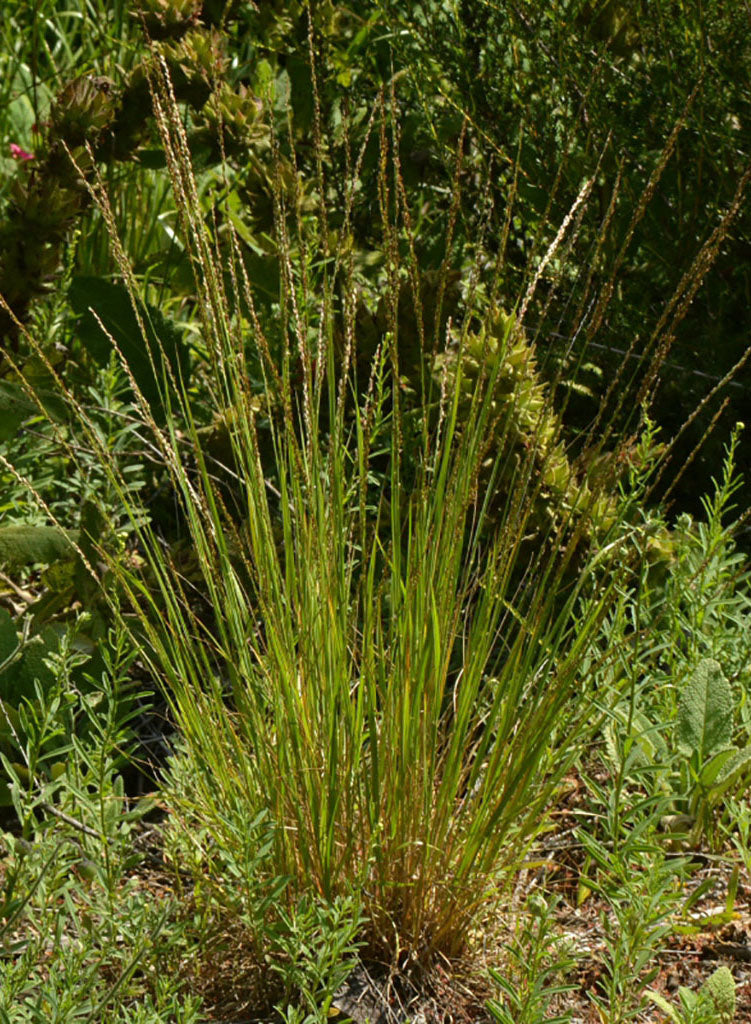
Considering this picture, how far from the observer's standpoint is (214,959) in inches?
67.0

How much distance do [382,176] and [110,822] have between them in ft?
3.14

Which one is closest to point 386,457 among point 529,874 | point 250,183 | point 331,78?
point 250,183

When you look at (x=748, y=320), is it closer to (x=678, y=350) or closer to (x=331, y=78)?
(x=678, y=350)

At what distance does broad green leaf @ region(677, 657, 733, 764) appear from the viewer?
204 cm

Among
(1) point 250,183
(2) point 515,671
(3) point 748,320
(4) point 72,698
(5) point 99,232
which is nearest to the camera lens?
(4) point 72,698

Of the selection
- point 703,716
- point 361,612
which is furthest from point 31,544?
point 703,716

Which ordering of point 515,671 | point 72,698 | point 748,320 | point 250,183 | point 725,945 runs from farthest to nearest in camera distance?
point 748,320
point 250,183
point 725,945
point 515,671
point 72,698

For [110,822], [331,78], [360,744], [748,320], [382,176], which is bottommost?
[110,822]

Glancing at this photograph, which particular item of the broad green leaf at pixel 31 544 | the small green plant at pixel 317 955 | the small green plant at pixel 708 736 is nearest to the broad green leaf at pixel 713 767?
the small green plant at pixel 708 736

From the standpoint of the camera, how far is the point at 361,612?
7.94ft

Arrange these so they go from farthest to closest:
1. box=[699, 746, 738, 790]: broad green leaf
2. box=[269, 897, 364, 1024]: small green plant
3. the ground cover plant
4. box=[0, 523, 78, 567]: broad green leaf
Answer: box=[0, 523, 78, 567]: broad green leaf < box=[699, 746, 738, 790]: broad green leaf < the ground cover plant < box=[269, 897, 364, 1024]: small green plant

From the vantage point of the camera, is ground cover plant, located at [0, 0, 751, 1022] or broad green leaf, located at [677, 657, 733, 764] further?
broad green leaf, located at [677, 657, 733, 764]

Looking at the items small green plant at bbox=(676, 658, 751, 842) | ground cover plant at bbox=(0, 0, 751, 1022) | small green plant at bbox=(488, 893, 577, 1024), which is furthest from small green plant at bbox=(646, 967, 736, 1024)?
→ small green plant at bbox=(676, 658, 751, 842)

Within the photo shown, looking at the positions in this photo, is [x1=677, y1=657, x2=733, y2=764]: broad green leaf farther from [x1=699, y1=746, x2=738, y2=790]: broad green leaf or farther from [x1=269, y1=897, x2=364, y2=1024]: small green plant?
[x1=269, y1=897, x2=364, y2=1024]: small green plant
